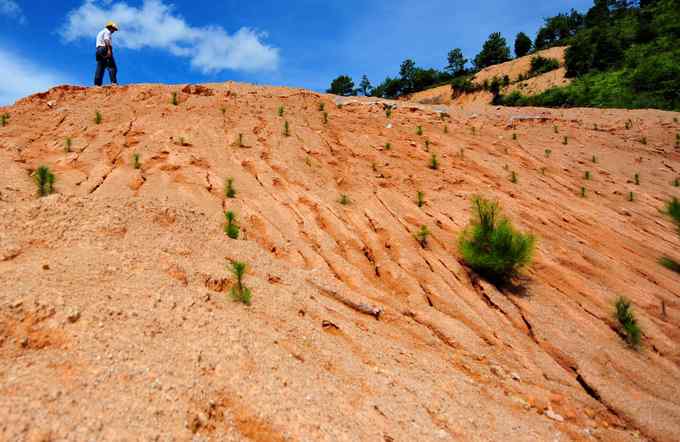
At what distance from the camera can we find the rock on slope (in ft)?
7.59

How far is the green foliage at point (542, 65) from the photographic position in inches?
1563

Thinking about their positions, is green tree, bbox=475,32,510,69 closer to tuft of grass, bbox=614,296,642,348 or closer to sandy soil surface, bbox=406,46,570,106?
sandy soil surface, bbox=406,46,570,106

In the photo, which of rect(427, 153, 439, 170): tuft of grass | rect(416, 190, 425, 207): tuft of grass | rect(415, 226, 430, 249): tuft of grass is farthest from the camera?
rect(427, 153, 439, 170): tuft of grass

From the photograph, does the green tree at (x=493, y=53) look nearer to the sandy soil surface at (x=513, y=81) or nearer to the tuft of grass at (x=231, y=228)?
the sandy soil surface at (x=513, y=81)

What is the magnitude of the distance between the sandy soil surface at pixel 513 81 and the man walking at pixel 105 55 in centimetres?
2922

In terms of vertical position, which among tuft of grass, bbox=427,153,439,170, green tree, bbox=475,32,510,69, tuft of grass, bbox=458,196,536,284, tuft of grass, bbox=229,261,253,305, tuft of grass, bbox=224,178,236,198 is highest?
green tree, bbox=475,32,510,69

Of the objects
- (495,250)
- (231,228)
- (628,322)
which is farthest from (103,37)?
(628,322)

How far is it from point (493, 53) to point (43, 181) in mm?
63899

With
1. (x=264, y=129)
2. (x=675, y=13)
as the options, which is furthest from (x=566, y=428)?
(x=675, y=13)

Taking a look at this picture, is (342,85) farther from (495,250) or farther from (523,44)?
(495,250)

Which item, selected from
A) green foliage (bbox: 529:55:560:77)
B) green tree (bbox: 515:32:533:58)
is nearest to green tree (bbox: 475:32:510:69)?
green tree (bbox: 515:32:533:58)

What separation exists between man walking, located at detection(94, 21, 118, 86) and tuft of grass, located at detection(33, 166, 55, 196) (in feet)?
18.0

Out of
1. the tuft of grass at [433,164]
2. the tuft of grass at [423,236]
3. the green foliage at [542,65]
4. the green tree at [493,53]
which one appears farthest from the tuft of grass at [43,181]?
the green tree at [493,53]

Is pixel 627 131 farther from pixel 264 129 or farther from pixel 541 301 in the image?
pixel 264 129
